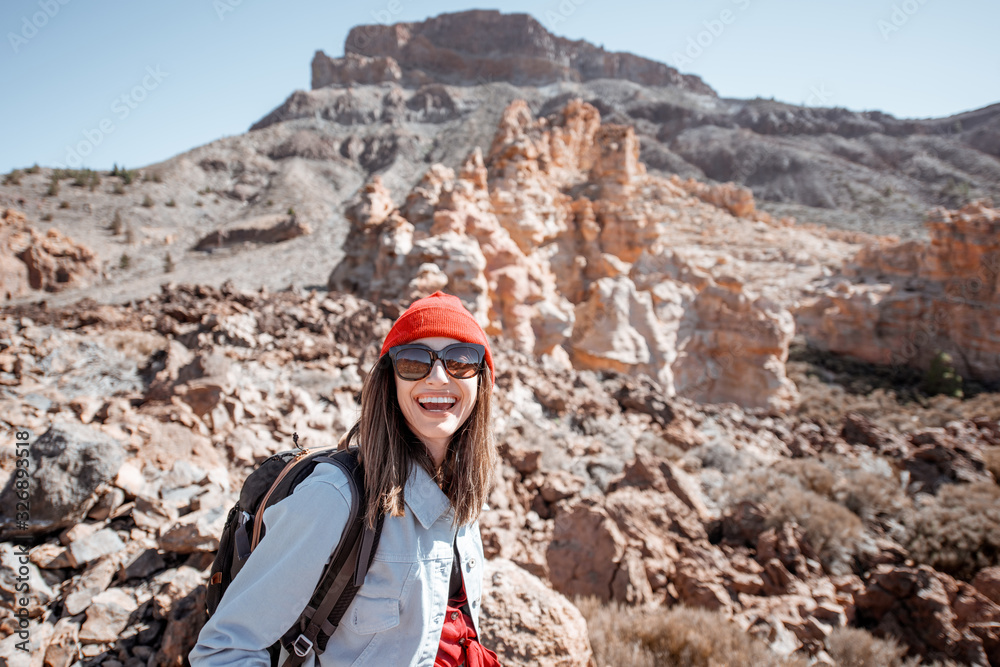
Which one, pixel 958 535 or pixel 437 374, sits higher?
pixel 437 374

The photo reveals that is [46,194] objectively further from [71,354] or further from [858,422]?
[858,422]

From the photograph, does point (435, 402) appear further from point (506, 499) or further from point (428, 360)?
point (506, 499)

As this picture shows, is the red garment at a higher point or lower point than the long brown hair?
lower

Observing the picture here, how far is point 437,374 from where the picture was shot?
138cm

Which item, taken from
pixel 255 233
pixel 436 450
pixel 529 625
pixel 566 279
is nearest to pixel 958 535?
pixel 529 625

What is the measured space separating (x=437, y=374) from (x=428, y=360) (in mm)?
54

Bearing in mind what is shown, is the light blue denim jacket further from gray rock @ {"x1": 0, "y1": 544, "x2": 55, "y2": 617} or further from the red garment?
gray rock @ {"x1": 0, "y1": 544, "x2": 55, "y2": 617}

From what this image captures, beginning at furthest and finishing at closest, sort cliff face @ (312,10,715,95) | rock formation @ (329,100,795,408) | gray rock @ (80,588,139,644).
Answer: cliff face @ (312,10,715,95) → rock formation @ (329,100,795,408) → gray rock @ (80,588,139,644)

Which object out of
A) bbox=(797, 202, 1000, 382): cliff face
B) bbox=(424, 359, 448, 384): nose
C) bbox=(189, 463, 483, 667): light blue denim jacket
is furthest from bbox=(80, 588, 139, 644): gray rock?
bbox=(797, 202, 1000, 382): cliff face

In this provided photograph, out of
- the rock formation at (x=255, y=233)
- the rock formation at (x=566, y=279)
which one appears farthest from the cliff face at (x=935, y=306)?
the rock formation at (x=255, y=233)

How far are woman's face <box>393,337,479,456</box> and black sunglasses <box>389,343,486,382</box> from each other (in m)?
0.02

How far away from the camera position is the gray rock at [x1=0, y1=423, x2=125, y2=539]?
242 centimetres

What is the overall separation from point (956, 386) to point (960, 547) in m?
13.5

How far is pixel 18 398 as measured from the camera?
12.6 ft
